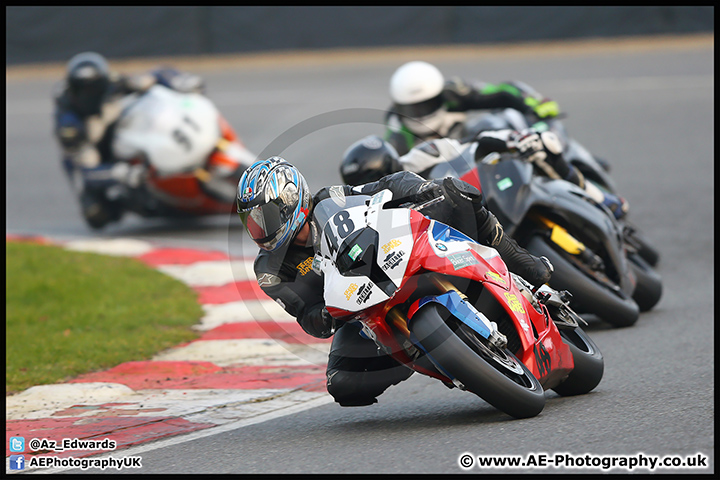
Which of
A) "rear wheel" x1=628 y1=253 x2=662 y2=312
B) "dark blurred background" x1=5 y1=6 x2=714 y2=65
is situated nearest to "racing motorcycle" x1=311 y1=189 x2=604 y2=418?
"rear wheel" x1=628 y1=253 x2=662 y2=312

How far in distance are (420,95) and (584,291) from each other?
2.89m

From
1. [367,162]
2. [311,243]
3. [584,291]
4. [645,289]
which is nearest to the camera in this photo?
[311,243]

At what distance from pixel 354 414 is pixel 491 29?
1463cm

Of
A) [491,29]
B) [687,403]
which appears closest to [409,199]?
[687,403]

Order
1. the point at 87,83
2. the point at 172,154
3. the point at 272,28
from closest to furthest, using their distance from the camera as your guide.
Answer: the point at 87,83
the point at 172,154
the point at 272,28

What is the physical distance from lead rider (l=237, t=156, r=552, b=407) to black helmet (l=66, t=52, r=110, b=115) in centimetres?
636

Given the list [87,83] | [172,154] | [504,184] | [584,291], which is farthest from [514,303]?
[87,83]

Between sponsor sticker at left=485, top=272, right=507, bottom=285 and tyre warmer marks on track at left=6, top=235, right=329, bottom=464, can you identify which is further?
tyre warmer marks on track at left=6, top=235, right=329, bottom=464

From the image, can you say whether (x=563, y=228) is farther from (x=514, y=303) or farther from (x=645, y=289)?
(x=514, y=303)

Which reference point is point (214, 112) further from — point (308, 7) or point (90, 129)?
point (308, 7)

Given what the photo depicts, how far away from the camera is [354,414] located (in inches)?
193

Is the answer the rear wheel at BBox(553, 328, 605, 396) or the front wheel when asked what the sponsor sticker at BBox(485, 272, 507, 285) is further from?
the rear wheel at BBox(553, 328, 605, 396)

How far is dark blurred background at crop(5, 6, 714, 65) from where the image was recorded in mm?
18172

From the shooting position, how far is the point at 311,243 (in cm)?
459
